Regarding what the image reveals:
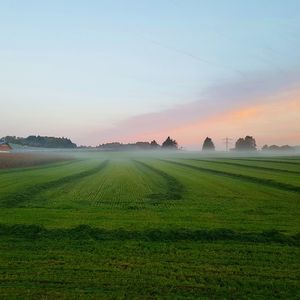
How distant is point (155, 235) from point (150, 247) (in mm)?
1371

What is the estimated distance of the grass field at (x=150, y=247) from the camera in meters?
9.19

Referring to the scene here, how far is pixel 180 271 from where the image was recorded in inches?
402

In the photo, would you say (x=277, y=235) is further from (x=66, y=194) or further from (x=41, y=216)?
(x=66, y=194)

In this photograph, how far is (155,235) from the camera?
1385cm

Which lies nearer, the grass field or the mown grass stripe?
the grass field

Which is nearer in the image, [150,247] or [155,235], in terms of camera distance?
[150,247]

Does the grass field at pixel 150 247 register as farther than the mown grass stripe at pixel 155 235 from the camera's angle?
No

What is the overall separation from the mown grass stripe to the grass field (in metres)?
0.03

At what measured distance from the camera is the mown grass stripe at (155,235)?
1349 centimetres

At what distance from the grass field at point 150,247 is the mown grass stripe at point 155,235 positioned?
3cm

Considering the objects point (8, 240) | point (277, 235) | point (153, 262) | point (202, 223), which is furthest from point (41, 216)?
point (277, 235)

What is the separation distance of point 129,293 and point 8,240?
5.99 m

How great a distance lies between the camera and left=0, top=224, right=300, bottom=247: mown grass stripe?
13488 millimetres

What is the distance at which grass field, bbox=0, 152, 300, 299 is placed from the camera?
9.19 meters
